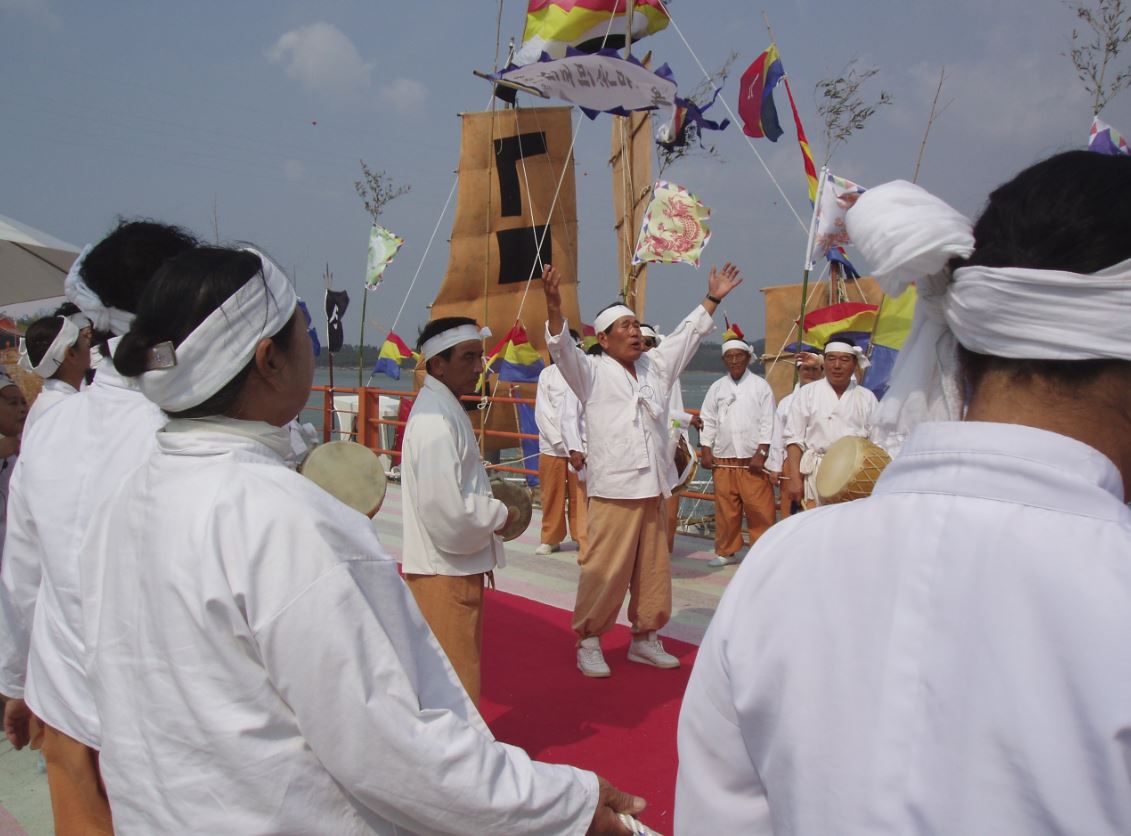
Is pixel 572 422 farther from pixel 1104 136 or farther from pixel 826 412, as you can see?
pixel 1104 136

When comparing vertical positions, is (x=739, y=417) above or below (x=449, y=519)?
below

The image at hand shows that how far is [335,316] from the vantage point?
10.8 metres

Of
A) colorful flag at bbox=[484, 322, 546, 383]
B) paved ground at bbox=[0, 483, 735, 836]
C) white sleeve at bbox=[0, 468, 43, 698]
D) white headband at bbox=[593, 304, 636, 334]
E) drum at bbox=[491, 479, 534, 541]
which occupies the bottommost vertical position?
paved ground at bbox=[0, 483, 735, 836]

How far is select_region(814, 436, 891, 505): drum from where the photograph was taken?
1.76 metres

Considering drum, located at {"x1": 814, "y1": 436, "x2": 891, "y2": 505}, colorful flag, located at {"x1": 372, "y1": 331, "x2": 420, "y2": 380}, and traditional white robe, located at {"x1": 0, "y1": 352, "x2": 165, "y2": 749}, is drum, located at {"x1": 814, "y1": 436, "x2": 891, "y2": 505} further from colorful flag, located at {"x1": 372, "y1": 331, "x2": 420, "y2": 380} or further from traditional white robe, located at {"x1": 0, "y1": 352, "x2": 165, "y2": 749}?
colorful flag, located at {"x1": 372, "y1": 331, "x2": 420, "y2": 380}

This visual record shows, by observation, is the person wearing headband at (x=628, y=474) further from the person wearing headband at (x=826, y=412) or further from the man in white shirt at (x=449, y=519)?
the person wearing headband at (x=826, y=412)

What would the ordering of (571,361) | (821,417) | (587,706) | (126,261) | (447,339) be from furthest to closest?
(821,417) → (571,361) → (587,706) → (447,339) → (126,261)

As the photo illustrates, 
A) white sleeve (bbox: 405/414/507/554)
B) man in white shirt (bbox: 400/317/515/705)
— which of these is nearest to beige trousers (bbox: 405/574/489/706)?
man in white shirt (bbox: 400/317/515/705)

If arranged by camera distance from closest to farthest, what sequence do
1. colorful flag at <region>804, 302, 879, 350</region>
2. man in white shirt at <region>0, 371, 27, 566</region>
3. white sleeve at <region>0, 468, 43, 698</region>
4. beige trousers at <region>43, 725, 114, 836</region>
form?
beige trousers at <region>43, 725, 114, 836</region> → white sleeve at <region>0, 468, 43, 698</region> → man in white shirt at <region>0, 371, 27, 566</region> → colorful flag at <region>804, 302, 879, 350</region>

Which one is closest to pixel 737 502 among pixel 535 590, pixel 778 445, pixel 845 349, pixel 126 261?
pixel 778 445

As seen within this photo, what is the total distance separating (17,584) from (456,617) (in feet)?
4.72

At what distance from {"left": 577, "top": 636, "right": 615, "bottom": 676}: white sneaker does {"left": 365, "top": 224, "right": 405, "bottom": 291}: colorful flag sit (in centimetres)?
798

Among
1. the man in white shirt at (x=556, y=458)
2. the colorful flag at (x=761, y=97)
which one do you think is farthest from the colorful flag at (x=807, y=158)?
the man in white shirt at (x=556, y=458)

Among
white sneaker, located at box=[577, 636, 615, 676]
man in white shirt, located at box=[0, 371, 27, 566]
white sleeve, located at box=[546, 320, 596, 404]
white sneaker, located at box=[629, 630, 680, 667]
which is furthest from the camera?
white sneaker, located at box=[629, 630, 680, 667]
